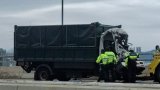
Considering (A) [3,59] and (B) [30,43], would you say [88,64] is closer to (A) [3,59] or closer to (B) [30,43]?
(B) [30,43]

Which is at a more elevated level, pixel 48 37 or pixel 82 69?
pixel 48 37

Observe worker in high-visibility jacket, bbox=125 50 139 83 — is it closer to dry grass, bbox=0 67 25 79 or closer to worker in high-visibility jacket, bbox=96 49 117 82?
worker in high-visibility jacket, bbox=96 49 117 82

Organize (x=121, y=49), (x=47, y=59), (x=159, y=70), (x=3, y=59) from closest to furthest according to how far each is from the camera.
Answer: (x=159, y=70)
(x=121, y=49)
(x=47, y=59)
(x=3, y=59)

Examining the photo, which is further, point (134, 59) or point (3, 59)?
point (3, 59)

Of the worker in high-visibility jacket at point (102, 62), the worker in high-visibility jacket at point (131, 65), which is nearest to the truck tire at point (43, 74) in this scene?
the worker in high-visibility jacket at point (102, 62)

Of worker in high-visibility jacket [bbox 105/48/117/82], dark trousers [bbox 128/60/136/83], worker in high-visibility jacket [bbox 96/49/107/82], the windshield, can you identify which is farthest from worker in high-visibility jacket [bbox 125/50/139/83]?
the windshield

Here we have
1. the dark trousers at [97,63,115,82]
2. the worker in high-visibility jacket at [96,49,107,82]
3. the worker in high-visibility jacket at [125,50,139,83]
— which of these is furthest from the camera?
the worker in high-visibility jacket at [125,50,139,83]

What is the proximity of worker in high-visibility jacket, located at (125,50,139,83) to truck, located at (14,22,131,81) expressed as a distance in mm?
1752

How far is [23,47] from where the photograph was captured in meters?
24.6

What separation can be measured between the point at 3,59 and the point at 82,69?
95.3ft

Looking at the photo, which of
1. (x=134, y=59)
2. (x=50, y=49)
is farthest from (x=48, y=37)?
(x=134, y=59)

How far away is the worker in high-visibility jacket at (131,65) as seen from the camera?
66.6 feet

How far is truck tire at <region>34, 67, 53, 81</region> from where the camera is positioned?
24328mm

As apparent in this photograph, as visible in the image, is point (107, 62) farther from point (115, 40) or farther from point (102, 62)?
point (115, 40)
